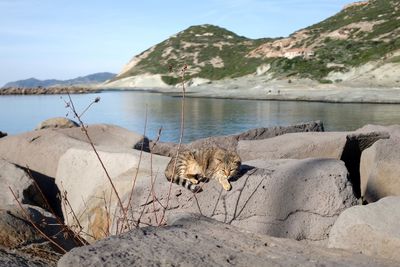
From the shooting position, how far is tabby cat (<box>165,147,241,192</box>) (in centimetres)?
524

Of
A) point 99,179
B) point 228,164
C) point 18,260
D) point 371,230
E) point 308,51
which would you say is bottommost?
point 99,179

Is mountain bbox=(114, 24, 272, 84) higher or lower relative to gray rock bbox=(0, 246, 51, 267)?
higher

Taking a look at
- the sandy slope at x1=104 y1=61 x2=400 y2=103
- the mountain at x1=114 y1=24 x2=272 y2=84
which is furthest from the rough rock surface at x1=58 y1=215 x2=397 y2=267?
the mountain at x1=114 y1=24 x2=272 y2=84

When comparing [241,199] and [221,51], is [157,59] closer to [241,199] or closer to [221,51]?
[221,51]

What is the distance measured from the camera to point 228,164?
209 inches

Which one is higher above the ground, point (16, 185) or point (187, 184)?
point (187, 184)

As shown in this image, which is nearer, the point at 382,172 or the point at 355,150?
the point at 382,172

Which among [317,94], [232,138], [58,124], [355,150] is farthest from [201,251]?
[317,94]

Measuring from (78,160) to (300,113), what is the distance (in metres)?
24.8

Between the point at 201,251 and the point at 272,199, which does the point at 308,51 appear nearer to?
the point at 272,199

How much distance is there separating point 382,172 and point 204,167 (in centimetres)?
222

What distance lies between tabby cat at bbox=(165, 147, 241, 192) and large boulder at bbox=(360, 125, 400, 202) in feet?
6.10

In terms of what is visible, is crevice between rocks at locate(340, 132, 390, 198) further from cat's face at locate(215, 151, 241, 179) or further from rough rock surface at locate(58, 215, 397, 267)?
rough rock surface at locate(58, 215, 397, 267)

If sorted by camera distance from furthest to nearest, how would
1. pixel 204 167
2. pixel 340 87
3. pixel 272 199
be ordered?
pixel 340 87, pixel 204 167, pixel 272 199
